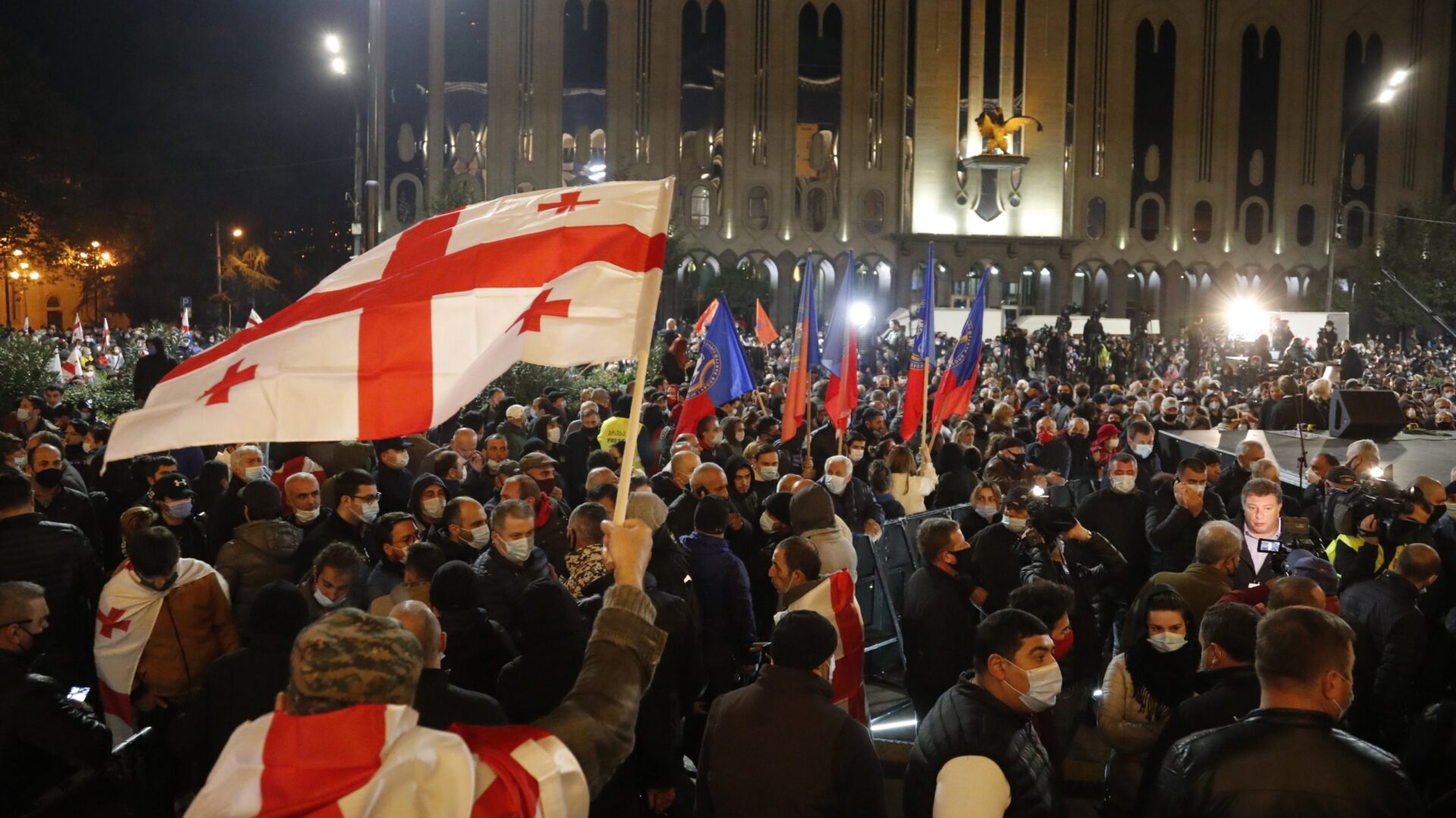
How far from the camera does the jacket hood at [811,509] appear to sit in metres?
6.00

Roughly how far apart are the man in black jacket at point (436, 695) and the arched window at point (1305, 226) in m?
51.8

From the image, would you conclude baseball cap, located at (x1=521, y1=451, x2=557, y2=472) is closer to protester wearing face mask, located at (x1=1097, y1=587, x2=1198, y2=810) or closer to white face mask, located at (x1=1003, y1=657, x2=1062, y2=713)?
protester wearing face mask, located at (x1=1097, y1=587, x2=1198, y2=810)

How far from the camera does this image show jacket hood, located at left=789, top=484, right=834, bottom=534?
6.00 meters

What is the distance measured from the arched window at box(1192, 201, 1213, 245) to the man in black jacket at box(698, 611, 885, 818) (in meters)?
49.3

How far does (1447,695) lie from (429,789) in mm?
5416

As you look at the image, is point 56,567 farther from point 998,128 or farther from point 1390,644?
point 998,128

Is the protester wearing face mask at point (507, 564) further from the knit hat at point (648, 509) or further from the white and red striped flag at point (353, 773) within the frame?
the white and red striped flag at point (353, 773)

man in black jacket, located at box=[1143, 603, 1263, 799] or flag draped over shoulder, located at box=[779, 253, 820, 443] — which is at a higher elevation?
flag draped over shoulder, located at box=[779, 253, 820, 443]

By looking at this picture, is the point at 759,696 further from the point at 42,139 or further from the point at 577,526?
the point at 42,139

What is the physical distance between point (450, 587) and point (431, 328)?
123 centimetres

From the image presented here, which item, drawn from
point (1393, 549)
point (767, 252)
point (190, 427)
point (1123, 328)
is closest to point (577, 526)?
point (190, 427)

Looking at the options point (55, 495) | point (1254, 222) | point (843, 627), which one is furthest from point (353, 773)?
point (1254, 222)

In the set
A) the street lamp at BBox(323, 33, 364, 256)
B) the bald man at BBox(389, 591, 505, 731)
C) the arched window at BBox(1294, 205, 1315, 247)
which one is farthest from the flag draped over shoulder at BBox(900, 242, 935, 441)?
the arched window at BBox(1294, 205, 1315, 247)

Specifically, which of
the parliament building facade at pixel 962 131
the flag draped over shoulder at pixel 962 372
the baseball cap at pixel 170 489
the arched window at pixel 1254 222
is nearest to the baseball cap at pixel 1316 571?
the baseball cap at pixel 170 489
